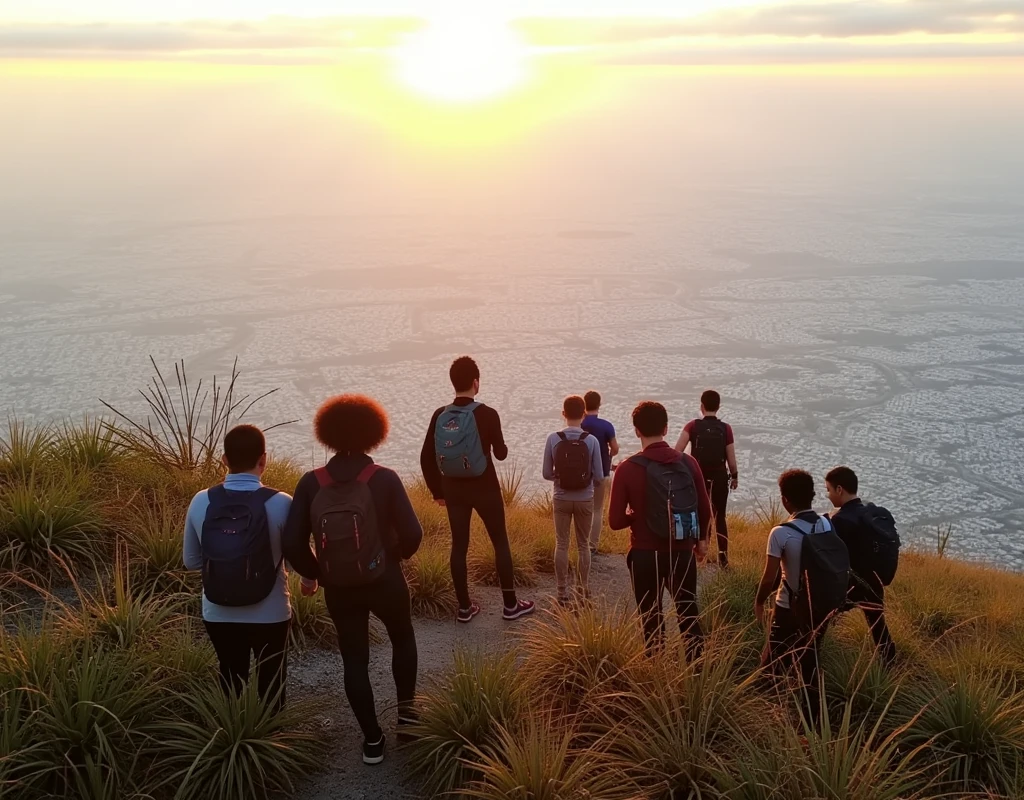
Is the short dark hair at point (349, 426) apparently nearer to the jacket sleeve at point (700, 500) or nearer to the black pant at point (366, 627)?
the black pant at point (366, 627)

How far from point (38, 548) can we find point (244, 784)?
2.90 meters

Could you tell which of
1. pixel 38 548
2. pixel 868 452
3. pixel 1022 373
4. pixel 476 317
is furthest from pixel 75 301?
pixel 38 548

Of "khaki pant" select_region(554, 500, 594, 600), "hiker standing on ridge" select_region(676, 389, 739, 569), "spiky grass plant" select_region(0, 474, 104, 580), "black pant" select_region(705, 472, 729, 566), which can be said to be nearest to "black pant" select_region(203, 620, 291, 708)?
"spiky grass plant" select_region(0, 474, 104, 580)

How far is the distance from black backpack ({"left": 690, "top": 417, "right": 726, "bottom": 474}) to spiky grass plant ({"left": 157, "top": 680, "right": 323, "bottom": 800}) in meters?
3.83

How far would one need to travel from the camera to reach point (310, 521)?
12.1ft

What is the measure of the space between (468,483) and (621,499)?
3.67 feet

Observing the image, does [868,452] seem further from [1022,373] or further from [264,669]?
[264,669]

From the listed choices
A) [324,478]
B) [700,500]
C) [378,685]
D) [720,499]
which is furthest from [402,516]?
[720,499]

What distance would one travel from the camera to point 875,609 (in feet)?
16.1

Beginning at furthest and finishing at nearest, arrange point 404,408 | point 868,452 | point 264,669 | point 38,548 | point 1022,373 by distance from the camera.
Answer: point 1022,373
point 404,408
point 868,452
point 38,548
point 264,669

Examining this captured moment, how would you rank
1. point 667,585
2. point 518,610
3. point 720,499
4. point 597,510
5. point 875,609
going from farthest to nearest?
point 597,510 → point 720,499 → point 518,610 → point 875,609 → point 667,585

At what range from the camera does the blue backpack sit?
17.0 ft

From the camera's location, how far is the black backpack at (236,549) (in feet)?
12.0

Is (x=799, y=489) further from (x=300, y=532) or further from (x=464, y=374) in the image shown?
(x=300, y=532)
